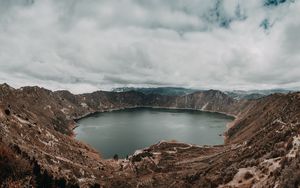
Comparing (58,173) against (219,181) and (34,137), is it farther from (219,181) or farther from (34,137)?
(219,181)

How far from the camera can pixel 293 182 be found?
43.8m

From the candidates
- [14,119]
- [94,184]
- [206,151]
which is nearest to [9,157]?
[94,184]

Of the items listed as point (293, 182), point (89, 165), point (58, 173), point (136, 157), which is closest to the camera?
point (293, 182)

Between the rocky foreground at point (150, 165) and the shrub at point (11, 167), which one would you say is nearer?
the rocky foreground at point (150, 165)

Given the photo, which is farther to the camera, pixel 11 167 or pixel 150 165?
pixel 150 165

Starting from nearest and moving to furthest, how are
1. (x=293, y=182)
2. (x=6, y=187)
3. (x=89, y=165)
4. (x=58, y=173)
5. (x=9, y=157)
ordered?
(x=293, y=182) → (x=6, y=187) → (x=9, y=157) → (x=58, y=173) → (x=89, y=165)

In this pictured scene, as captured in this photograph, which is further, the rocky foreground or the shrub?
the shrub

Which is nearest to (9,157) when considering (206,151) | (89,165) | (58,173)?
(58,173)

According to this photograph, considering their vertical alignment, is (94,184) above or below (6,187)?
below

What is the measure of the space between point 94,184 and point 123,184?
1106cm

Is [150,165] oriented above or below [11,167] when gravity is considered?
below

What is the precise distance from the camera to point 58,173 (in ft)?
390

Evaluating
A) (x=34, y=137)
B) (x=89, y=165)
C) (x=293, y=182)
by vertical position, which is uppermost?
(x=293, y=182)

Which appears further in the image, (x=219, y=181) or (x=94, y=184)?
(x=94, y=184)
